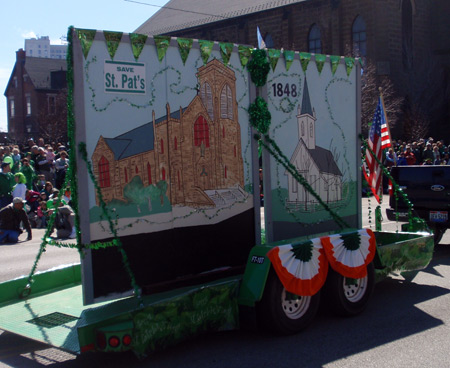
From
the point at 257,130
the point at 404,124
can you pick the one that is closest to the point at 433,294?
the point at 257,130

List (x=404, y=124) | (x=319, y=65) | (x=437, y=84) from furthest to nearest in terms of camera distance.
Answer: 1. (x=437, y=84)
2. (x=404, y=124)
3. (x=319, y=65)

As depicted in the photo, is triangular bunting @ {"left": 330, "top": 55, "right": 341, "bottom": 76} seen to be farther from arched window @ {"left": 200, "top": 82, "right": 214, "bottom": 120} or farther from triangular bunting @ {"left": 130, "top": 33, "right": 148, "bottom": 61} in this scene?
triangular bunting @ {"left": 130, "top": 33, "right": 148, "bottom": 61}

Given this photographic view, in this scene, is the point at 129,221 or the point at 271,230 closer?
the point at 129,221

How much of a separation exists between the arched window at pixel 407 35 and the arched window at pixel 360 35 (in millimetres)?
3011

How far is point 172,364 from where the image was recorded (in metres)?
5.47

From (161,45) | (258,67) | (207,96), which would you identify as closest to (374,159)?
(258,67)

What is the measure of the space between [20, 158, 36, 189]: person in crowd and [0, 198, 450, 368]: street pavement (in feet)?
38.5

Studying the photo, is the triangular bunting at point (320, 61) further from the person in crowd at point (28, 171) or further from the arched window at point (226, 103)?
the person in crowd at point (28, 171)

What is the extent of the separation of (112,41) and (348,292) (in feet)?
12.4

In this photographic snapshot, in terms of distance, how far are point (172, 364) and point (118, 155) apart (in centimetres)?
204

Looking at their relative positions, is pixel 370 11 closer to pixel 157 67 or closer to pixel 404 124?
pixel 404 124

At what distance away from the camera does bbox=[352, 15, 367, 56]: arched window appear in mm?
41531

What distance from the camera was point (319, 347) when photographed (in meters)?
5.85

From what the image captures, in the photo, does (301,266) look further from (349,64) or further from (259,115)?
(349,64)
